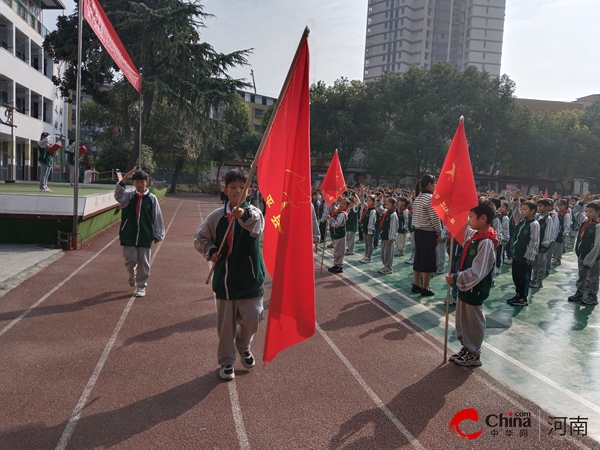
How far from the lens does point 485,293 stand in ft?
18.3

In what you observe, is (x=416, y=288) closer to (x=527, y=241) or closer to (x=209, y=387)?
(x=527, y=241)

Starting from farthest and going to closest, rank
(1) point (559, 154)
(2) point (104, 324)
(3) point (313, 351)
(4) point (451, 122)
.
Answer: (1) point (559, 154)
(4) point (451, 122)
(2) point (104, 324)
(3) point (313, 351)

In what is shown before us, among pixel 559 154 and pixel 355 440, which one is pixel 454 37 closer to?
pixel 559 154

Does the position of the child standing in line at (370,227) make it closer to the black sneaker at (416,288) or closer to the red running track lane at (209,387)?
the black sneaker at (416,288)

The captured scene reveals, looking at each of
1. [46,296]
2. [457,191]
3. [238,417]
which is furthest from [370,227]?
[238,417]

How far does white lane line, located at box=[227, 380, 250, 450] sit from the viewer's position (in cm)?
386

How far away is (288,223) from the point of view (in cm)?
417

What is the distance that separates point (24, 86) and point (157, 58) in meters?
10.2

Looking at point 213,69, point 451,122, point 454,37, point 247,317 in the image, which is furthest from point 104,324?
point 454,37

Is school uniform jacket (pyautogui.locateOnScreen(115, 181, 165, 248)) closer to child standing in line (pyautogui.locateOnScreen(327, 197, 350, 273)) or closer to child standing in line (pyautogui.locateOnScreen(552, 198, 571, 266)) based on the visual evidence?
child standing in line (pyautogui.locateOnScreen(327, 197, 350, 273))

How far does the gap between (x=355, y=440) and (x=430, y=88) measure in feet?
155

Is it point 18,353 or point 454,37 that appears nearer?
point 18,353

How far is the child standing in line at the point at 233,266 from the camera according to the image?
4742 millimetres

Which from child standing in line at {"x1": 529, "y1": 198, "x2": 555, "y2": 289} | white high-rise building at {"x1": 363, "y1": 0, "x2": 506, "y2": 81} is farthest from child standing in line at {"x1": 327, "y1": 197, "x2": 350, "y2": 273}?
white high-rise building at {"x1": 363, "y1": 0, "x2": 506, "y2": 81}
